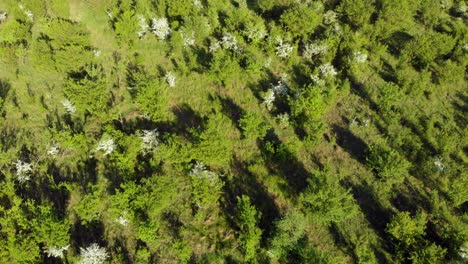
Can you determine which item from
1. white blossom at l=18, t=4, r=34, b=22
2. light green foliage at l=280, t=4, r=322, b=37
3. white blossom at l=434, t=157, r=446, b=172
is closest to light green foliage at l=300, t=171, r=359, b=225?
white blossom at l=434, t=157, r=446, b=172

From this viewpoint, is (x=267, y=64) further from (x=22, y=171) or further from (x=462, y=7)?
(x=462, y=7)

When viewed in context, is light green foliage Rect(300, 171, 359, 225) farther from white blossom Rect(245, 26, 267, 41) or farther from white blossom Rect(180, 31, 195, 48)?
white blossom Rect(180, 31, 195, 48)

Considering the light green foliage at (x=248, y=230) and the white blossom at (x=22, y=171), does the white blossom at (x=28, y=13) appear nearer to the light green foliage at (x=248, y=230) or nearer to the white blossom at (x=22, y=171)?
the white blossom at (x=22, y=171)

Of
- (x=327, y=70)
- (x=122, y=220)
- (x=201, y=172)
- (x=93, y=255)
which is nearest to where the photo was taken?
(x=93, y=255)

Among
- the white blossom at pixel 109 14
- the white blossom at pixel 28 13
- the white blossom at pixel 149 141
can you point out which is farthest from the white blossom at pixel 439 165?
the white blossom at pixel 28 13

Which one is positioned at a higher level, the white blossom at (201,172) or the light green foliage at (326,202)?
the light green foliage at (326,202)

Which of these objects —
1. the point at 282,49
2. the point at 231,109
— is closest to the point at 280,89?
the point at 231,109

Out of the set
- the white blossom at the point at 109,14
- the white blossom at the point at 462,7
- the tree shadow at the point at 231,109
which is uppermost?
the white blossom at the point at 462,7
